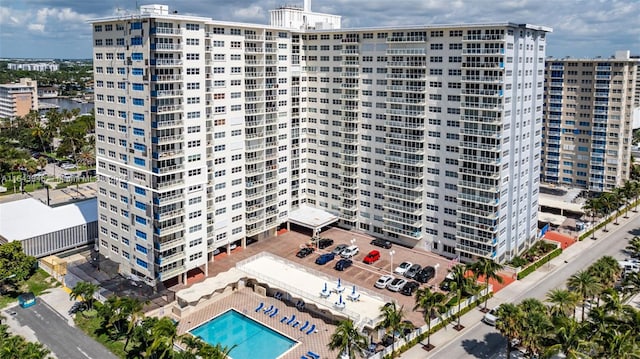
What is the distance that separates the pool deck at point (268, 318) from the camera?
201 ft

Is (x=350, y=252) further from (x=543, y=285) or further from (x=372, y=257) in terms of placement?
(x=543, y=285)

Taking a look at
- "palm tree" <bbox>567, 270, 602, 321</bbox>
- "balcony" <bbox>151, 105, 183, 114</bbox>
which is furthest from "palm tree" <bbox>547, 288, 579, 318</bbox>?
"balcony" <bbox>151, 105, 183, 114</bbox>

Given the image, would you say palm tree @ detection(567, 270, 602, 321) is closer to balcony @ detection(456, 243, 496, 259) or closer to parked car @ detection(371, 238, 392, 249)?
balcony @ detection(456, 243, 496, 259)

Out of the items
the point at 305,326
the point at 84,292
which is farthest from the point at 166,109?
the point at 305,326

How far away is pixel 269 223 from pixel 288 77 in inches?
1023

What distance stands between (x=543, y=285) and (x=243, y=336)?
43.9 metres

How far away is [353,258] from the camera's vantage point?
86.1 metres

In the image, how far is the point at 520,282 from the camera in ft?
256

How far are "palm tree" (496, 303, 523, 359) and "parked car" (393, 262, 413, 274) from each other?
2495 cm

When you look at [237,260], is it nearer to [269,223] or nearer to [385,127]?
[269,223]

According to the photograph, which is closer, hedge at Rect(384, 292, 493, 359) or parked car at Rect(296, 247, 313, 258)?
hedge at Rect(384, 292, 493, 359)

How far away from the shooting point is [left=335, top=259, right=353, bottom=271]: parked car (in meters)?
81.8

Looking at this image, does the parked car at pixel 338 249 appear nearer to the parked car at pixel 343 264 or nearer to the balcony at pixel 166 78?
the parked car at pixel 343 264

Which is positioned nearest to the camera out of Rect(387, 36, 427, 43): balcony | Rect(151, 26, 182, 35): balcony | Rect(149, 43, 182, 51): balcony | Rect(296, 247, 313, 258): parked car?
Rect(151, 26, 182, 35): balcony
